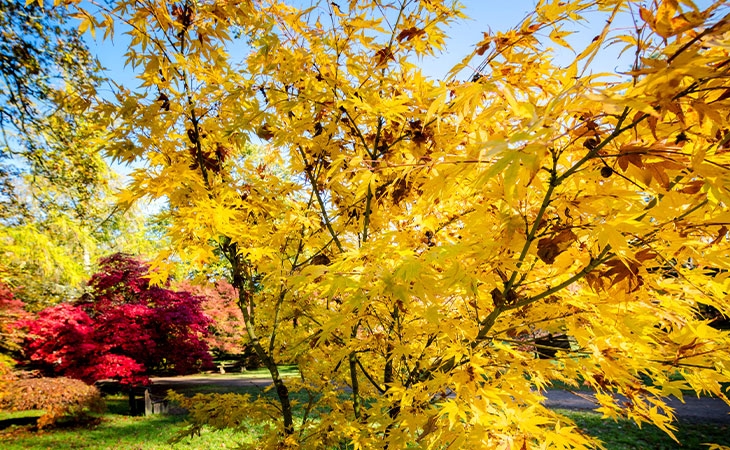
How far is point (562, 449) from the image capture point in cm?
122

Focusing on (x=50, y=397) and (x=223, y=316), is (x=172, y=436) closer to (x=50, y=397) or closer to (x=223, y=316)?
(x=50, y=397)

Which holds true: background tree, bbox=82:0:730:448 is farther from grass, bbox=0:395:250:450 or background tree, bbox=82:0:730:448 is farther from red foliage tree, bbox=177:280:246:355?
red foliage tree, bbox=177:280:246:355

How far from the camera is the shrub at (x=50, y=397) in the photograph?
5.36 metres

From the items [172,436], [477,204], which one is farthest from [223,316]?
[477,204]

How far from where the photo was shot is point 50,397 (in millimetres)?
5398

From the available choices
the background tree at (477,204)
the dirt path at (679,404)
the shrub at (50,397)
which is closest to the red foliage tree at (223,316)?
the dirt path at (679,404)

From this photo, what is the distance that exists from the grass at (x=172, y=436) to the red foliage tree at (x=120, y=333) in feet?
2.79

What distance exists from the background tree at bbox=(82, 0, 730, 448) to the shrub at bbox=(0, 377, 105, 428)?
4.84m

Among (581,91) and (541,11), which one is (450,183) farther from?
(541,11)

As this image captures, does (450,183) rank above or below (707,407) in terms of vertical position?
above

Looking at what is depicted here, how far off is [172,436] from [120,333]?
225 cm

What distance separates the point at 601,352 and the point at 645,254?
558 millimetres

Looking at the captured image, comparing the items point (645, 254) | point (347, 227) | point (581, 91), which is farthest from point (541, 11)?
point (347, 227)

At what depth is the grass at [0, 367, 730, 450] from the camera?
5285mm
